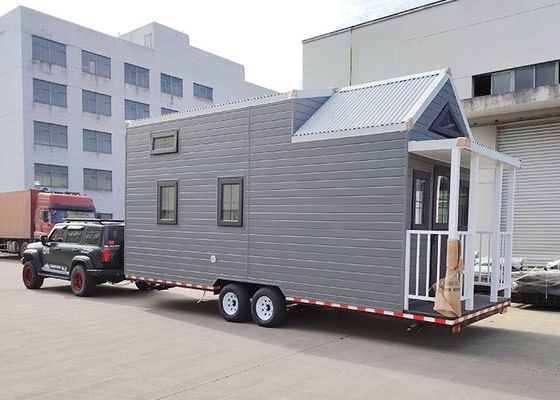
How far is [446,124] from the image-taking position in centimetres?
859

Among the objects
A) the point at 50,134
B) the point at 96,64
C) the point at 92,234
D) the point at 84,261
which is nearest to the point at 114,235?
the point at 92,234

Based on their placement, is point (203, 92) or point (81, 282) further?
point (203, 92)

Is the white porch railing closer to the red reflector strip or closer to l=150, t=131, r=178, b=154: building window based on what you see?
the red reflector strip

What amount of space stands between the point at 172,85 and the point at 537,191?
35441 millimetres

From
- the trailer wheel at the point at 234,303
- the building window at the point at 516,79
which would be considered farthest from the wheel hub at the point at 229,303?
the building window at the point at 516,79

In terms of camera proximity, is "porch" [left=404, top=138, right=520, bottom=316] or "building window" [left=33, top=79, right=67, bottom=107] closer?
"porch" [left=404, top=138, right=520, bottom=316]

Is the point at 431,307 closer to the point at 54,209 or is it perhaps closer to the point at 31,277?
the point at 31,277

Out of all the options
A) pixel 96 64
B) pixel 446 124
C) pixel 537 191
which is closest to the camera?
pixel 446 124

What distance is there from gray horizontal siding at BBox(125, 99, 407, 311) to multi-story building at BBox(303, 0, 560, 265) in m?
9.21

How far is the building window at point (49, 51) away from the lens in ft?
112

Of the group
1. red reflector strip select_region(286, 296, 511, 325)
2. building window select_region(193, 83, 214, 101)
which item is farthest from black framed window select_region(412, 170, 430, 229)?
building window select_region(193, 83, 214, 101)

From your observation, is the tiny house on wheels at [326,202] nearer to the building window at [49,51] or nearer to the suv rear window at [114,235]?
the suv rear window at [114,235]

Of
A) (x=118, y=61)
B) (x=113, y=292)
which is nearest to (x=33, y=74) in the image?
(x=118, y=61)

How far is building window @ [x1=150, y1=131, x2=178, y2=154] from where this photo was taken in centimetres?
1015
